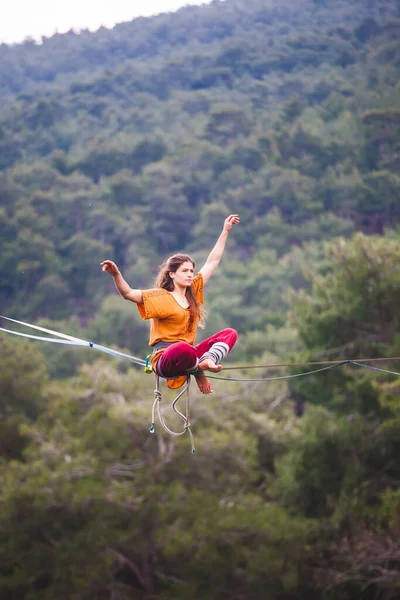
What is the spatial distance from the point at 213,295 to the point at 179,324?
1437 inches

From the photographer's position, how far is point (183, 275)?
553 centimetres

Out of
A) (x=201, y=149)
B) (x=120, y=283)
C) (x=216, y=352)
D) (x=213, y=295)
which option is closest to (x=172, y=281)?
(x=216, y=352)

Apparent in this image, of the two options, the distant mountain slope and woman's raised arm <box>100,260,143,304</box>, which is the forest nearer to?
the distant mountain slope

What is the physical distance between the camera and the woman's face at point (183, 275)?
5523 millimetres

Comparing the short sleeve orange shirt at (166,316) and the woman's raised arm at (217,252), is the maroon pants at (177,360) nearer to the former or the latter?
the short sleeve orange shirt at (166,316)

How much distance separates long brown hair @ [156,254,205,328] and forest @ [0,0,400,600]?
922 mm

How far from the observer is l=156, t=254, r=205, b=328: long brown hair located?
558 cm

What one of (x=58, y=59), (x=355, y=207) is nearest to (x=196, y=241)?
(x=355, y=207)

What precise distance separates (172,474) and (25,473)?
9.77 feet

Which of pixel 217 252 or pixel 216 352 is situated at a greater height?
pixel 217 252

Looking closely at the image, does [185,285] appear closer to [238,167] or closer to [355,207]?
[355,207]

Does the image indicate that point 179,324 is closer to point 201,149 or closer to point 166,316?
point 166,316

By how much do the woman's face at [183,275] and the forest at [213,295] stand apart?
3.27 feet

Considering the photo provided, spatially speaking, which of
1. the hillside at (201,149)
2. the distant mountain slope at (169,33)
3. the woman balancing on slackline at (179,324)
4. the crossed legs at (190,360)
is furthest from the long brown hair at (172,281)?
the distant mountain slope at (169,33)
